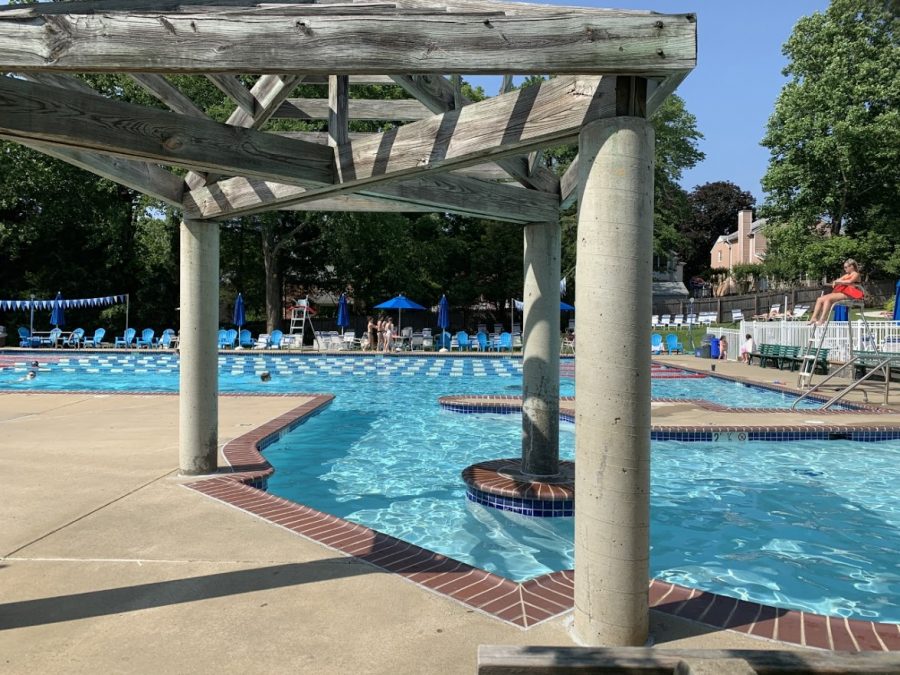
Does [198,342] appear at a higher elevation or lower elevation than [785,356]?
higher

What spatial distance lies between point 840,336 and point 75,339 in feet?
92.8

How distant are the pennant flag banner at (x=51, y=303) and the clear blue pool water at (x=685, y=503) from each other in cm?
2159

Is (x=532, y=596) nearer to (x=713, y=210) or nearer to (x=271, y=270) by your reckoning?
(x=271, y=270)

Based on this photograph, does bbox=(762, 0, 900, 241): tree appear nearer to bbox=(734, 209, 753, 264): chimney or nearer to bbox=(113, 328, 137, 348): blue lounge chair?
bbox=(734, 209, 753, 264): chimney

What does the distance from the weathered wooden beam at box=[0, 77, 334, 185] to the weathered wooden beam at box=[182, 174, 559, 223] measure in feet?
2.07

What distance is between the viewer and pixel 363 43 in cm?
264

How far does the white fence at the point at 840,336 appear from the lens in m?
15.7

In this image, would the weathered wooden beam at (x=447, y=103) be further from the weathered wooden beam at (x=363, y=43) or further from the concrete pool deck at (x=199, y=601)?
the concrete pool deck at (x=199, y=601)

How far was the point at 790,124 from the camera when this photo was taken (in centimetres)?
3306

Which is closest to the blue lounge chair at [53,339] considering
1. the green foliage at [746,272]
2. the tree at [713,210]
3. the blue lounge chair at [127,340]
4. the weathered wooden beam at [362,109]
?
the blue lounge chair at [127,340]

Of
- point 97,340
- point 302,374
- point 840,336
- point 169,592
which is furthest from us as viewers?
point 97,340

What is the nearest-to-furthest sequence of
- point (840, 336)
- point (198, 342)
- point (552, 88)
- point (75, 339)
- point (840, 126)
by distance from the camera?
point (552, 88), point (198, 342), point (840, 336), point (75, 339), point (840, 126)

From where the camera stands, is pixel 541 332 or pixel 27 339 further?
pixel 27 339

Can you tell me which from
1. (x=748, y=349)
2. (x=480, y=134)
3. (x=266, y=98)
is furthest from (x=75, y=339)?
(x=480, y=134)
